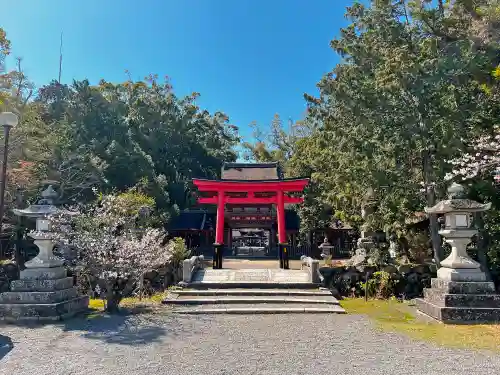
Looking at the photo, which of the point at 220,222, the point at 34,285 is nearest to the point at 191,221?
the point at 220,222

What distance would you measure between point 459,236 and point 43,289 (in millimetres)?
8680

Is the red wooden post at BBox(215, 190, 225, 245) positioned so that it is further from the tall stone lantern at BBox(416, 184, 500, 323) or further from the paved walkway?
the tall stone lantern at BBox(416, 184, 500, 323)

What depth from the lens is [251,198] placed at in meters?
16.1

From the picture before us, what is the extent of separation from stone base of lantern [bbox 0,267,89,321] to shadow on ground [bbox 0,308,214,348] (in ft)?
0.76

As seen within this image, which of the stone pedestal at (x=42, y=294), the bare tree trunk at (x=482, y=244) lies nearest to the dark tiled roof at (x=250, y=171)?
the bare tree trunk at (x=482, y=244)

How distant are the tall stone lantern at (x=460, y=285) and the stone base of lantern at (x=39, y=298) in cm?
754

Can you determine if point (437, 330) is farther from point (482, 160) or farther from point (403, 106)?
point (403, 106)

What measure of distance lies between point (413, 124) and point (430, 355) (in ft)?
25.3

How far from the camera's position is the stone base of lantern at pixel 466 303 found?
268 inches

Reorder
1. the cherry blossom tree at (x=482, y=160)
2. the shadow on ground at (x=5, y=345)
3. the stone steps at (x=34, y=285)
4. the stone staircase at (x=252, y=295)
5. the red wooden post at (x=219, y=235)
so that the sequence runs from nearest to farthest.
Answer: the shadow on ground at (x=5, y=345) → the cherry blossom tree at (x=482, y=160) → the stone steps at (x=34, y=285) → the stone staircase at (x=252, y=295) → the red wooden post at (x=219, y=235)

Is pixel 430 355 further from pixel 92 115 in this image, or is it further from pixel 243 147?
pixel 243 147

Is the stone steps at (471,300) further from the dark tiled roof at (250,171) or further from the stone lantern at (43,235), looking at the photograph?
the dark tiled roof at (250,171)

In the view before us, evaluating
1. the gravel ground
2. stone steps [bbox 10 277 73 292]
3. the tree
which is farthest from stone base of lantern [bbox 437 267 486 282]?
stone steps [bbox 10 277 73 292]

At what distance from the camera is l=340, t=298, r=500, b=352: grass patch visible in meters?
5.56
